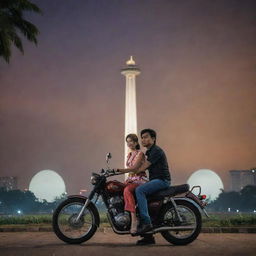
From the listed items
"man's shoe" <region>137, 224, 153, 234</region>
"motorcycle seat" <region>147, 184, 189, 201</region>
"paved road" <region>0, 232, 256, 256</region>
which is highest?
"motorcycle seat" <region>147, 184, 189, 201</region>

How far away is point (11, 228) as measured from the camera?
1255cm

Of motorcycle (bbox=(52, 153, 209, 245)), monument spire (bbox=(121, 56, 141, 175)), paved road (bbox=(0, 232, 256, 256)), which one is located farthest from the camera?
monument spire (bbox=(121, 56, 141, 175))

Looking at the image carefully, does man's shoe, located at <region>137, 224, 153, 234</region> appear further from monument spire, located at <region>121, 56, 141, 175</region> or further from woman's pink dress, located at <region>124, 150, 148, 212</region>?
monument spire, located at <region>121, 56, 141, 175</region>

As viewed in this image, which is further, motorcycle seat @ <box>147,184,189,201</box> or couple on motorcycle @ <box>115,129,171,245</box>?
motorcycle seat @ <box>147,184,189,201</box>

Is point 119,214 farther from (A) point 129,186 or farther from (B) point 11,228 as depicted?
(B) point 11,228

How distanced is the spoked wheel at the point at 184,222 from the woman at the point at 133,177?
598 millimetres

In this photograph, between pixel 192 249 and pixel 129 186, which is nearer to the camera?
pixel 192 249

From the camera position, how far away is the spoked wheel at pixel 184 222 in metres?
8.91

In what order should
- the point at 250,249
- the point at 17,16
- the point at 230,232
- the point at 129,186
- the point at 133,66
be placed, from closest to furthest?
1. the point at 250,249
2. the point at 129,186
3. the point at 230,232
4. the point at 17,16
5. the point at 133,66

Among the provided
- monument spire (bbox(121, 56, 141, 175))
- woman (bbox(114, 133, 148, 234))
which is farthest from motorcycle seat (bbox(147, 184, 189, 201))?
monument spire (bbox(121, 56, 141, 175))

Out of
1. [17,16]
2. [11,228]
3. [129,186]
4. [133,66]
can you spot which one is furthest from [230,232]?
[133,66]

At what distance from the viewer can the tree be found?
84.2 feet

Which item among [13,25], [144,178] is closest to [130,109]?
[13,25]

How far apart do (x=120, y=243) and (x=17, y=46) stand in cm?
1944
